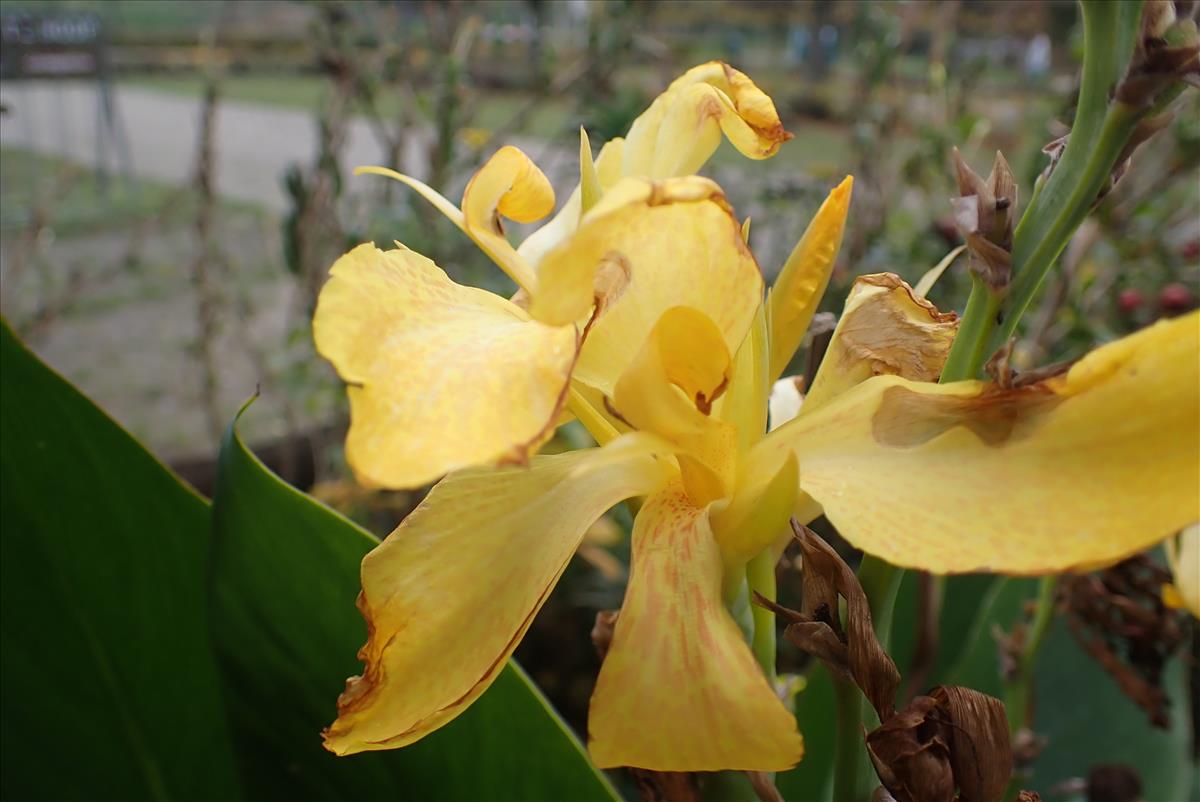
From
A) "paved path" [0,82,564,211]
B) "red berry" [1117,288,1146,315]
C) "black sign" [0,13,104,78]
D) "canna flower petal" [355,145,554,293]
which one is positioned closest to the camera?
"canna flower petal" [355,145,554,293]

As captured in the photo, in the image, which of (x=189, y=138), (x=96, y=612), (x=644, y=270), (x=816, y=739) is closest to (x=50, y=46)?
(x=96, y=612)

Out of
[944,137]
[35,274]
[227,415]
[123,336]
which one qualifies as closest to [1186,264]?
[944,137]

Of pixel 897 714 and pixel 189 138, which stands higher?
pixel 897 714

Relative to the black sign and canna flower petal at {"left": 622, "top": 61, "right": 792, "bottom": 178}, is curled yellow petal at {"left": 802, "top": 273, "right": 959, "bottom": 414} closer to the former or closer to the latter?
canna flower petal at {"left": 622, "top": 61, "right": 792, "bottom": 178}

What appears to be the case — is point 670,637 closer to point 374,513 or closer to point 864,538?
point 864,538

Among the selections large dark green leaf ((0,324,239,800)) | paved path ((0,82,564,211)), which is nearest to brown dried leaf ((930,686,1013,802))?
large dark green leaf ((0,324,239,800))

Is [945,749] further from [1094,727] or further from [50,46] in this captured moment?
[50,46]
